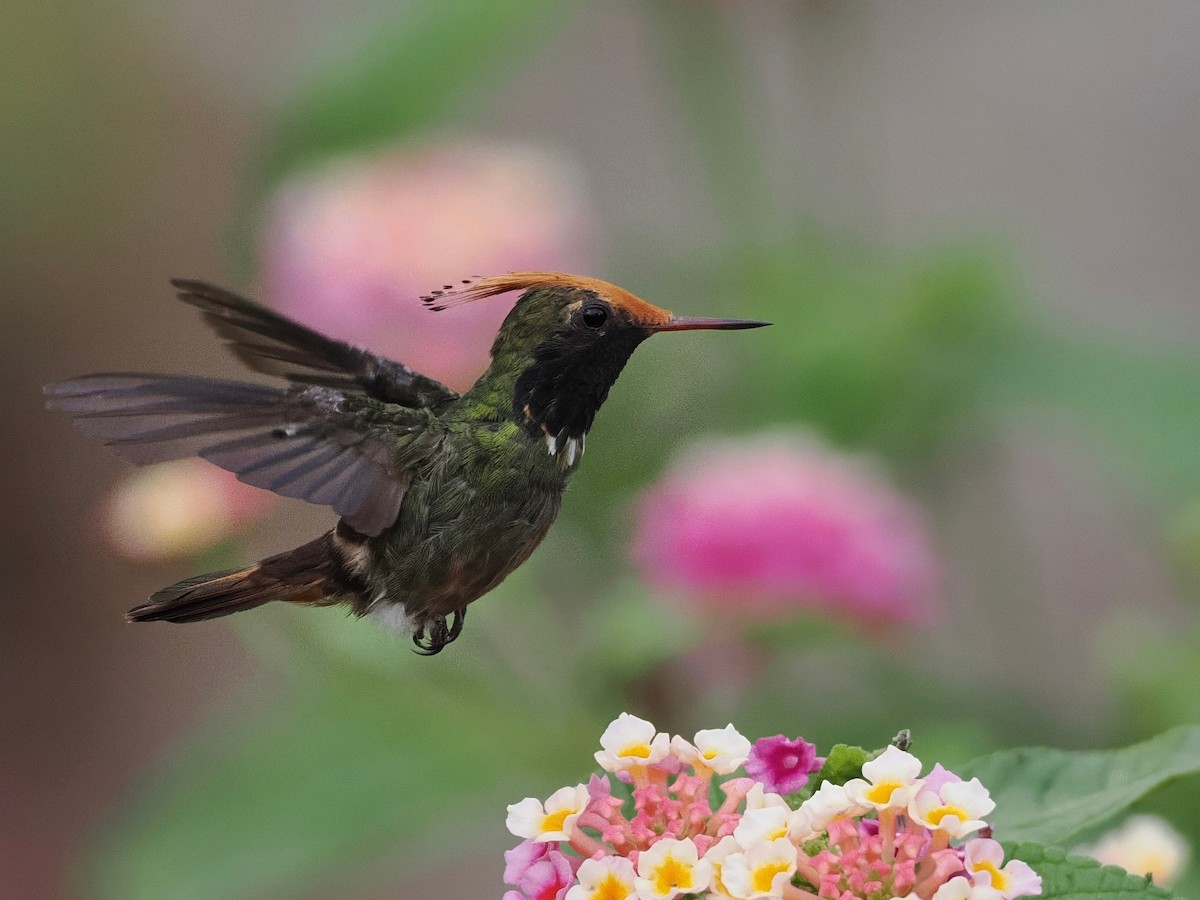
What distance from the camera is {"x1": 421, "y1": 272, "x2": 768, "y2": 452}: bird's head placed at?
598 mm

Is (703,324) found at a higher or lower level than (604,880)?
higher

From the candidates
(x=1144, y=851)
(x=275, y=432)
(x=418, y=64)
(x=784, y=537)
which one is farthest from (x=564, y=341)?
(x=418, y=64)

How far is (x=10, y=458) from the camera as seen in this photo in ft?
9.09

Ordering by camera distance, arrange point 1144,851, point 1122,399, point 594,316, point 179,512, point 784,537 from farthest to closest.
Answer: point 1122,399 → point 784,537 → point 179,512 → point 1144,851 → point 594,316

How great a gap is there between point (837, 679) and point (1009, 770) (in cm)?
102

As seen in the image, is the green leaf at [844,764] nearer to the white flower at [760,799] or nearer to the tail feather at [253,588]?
the white flower at [760,799]

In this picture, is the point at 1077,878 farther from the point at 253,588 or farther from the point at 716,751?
the point at 253,588

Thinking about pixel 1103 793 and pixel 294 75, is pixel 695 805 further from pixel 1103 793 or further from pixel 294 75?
pixel 294 75

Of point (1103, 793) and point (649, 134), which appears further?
point (649, 134)

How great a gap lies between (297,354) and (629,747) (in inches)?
8.2

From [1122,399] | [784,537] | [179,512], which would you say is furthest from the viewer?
[1122,399]

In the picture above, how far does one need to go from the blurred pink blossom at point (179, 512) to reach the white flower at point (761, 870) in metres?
0.62

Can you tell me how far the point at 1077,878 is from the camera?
1.76ft

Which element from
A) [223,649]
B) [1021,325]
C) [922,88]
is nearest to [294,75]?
[1021,325]
